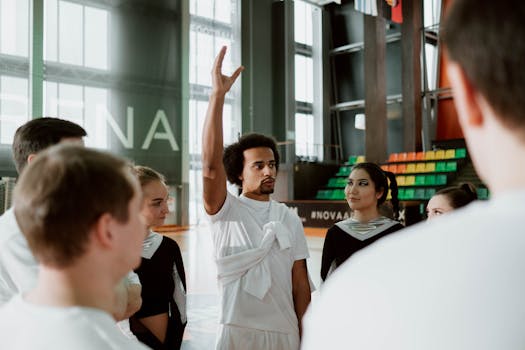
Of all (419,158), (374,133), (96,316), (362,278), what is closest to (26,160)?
(96,316)

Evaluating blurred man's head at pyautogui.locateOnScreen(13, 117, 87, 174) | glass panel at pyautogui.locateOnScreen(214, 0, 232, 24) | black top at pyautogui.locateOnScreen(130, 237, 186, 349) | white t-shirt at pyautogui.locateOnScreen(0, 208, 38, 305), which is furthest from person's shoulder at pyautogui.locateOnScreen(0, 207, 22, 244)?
glass panel at pyautogui.locateOnScreen(214, 0, 232, 24)

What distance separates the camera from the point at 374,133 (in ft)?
49.6

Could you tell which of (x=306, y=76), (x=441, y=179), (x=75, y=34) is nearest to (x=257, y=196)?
(x=441, y=179)

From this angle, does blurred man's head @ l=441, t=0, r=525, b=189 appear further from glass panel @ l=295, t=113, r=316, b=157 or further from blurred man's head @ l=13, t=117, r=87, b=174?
glass panel @ l=295, t=113, r=316, b=157

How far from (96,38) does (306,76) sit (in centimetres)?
1009

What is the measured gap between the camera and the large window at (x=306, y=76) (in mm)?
22906

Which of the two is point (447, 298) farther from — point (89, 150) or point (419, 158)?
point (419, 158)

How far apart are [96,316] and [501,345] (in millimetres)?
728

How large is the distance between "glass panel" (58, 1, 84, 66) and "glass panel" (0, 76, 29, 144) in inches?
61.4

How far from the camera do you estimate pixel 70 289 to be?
1.03 meters

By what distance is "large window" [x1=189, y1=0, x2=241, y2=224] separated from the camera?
18.4m

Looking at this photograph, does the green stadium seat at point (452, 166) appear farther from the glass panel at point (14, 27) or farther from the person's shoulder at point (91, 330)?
the person's shoulder at point (91, 330)

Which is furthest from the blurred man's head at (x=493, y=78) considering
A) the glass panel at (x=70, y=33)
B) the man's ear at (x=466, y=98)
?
the glass panel at (x=70, y=33)

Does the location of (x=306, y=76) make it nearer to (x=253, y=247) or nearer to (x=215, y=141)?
(x=253, y=247)
